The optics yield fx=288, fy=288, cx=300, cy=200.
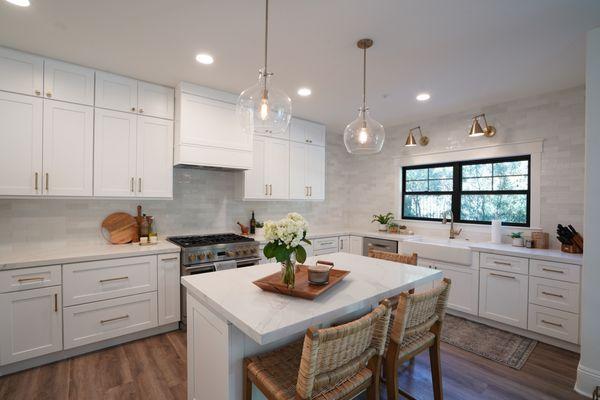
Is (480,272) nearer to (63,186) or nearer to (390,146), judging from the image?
(390,146)

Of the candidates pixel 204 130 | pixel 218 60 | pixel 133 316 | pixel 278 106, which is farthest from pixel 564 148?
pixel 133 316

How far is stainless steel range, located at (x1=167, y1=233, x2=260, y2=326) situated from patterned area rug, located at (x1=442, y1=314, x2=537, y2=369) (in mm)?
2245

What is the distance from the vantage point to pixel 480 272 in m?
3.24

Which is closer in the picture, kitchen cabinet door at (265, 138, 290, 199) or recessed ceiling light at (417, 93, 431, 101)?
recessed ceiling light at (417, 93, 431, 101)

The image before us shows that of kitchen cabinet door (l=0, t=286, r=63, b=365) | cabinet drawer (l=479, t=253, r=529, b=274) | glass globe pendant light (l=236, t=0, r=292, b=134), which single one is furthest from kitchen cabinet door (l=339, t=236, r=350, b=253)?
kitchen cabinet door (l=0, t=286, r=63, b=365)

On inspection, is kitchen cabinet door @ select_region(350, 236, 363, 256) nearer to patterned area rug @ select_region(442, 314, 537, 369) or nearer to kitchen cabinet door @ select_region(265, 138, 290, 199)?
kitchen cabinet door @ select_region(265, 138, 290, 199)

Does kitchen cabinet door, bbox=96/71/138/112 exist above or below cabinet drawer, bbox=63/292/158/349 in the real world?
above

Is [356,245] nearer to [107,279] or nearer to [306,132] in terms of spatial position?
[306,132]

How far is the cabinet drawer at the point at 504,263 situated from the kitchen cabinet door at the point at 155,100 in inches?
150

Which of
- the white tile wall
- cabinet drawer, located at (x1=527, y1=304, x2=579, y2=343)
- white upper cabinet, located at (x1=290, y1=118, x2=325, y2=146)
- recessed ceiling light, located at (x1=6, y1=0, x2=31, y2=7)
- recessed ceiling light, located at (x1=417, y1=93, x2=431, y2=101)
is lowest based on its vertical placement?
cabinet drawer, located at (x1=527, y1=304, x2=579, y2=343)

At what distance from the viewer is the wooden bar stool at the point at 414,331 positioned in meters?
Result: 1.50

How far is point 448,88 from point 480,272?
6.76ft

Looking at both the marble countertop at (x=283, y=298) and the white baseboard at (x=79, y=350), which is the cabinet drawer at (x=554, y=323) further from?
the white baseboard at (x=79, y=350)

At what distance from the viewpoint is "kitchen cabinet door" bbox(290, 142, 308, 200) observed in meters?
4.17
